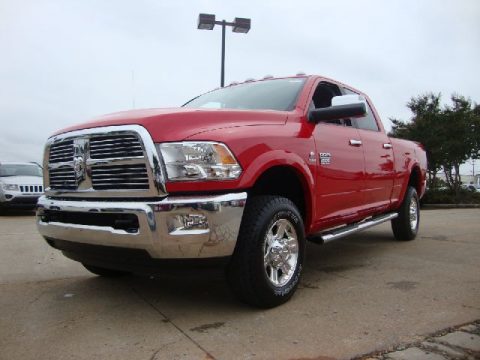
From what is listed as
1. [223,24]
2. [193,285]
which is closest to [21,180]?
[223,24]

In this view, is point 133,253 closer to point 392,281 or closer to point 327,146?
point 327,146

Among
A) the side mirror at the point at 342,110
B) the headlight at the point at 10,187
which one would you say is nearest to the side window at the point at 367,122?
the side mirror at the point at 342,110

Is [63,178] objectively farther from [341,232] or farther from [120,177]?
[341,232]

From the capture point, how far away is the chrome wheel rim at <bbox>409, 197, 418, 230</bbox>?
20.9 ft

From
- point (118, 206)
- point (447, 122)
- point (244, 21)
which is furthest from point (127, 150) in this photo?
point (447, 122)

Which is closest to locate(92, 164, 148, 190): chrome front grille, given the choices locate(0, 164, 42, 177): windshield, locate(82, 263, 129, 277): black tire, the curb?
locate(82, 263, 129, 277): black tire

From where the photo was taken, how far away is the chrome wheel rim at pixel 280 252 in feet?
10.8

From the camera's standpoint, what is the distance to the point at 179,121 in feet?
9.87

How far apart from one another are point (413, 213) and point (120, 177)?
480 cm

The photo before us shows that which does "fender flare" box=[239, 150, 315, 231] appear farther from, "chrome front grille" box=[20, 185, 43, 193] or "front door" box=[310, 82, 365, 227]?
"chrome front grille" box=[20, 185, 43, 193]

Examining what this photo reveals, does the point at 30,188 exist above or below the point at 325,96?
below

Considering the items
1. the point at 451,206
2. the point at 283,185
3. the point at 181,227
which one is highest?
the point at 283,185

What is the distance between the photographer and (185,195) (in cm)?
287

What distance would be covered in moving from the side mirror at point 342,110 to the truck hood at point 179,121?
0.51 meters
